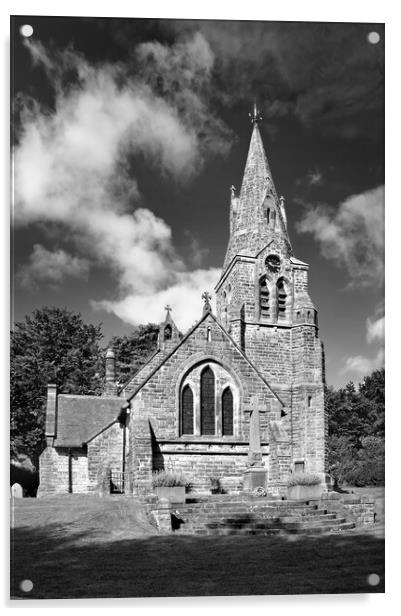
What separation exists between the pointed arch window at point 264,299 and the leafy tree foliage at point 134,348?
12.3 meters

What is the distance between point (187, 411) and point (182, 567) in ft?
36.3

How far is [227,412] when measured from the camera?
2273 centimetres

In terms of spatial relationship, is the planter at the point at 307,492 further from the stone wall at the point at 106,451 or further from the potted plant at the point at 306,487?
the stone wall at the point at 106,451

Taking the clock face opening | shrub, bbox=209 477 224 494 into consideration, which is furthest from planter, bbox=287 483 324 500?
the clock face opening

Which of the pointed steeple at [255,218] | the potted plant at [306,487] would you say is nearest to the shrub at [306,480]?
the potted plant at [306,487]

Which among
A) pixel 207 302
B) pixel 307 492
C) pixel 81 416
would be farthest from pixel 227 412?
pixel 81 416

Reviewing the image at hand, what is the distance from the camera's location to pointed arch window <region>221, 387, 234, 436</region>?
22531 mm

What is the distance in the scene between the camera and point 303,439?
963 inches

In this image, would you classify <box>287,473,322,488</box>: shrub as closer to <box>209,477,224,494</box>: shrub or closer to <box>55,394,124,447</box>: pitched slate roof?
<box>209,477,224,494</box>: shrub

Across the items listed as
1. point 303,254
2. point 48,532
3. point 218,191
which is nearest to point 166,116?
point 218,191

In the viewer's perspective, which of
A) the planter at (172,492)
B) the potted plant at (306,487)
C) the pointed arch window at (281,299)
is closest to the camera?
the planter at (172,492)

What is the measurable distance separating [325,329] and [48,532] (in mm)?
7866

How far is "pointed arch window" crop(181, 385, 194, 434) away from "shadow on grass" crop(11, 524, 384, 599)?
8901 mm

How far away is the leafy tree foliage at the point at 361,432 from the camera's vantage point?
13164 millimetres
